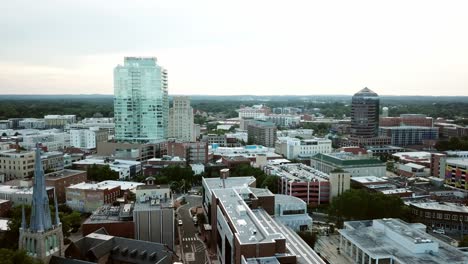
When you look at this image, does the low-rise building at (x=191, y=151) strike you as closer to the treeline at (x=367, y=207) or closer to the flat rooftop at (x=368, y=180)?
the flat rooftop at (x=368, y=180)

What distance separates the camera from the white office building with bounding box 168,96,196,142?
333ft

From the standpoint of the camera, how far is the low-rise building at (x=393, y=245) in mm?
30953

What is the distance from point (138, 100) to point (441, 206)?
213ft

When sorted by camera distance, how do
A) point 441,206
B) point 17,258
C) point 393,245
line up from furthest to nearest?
point 441,206
point 393,245
point 17,258

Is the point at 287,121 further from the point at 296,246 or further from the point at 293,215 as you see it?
the point at 296,246

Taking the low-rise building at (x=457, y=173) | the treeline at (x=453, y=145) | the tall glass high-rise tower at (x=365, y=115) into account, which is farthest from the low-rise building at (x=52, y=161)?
the treeline at (x=453, y=145)

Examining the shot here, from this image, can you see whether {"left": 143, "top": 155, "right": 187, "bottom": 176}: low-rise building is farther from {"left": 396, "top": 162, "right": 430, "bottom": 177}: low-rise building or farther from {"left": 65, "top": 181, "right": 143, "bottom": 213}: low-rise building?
{"left": 396, "top": 162, "right": 430, "bottom": 177}: low-rise building

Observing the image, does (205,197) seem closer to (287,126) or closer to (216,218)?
(216,218)

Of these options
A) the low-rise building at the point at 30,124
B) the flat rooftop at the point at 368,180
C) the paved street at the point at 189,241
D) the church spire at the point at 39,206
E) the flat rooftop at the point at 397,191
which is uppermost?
the church spire at the point at 39,206

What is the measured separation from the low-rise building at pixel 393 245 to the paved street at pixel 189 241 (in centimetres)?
1278

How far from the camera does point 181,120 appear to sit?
101688 millimetres

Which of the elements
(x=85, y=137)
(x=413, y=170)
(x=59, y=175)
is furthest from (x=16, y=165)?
(x=413, y=170)

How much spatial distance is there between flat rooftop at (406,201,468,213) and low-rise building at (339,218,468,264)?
25.8 feet

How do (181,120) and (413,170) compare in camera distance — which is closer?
(413,170)
